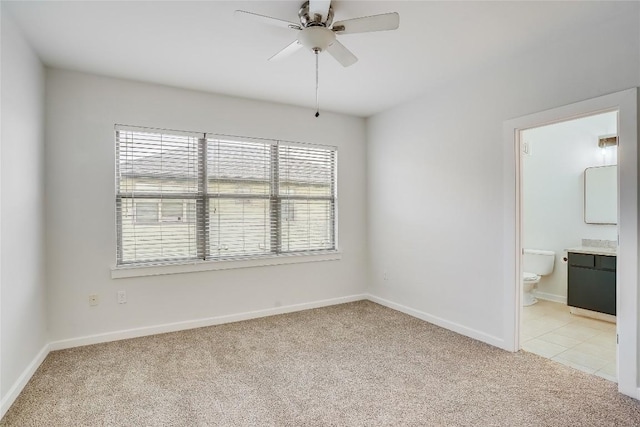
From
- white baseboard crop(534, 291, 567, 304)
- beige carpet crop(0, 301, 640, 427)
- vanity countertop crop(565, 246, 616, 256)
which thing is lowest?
beige carpet crop(0, 301, 640, 427)

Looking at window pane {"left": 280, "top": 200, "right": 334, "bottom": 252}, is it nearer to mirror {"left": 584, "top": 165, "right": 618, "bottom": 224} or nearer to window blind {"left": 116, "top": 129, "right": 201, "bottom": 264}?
window blind {"left": 116, "top": 129, "right": 201, "bottom": 264}

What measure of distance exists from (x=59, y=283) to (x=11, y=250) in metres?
0.96

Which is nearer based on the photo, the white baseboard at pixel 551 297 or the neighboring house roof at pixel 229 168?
the neighboring house roof at pixel 229 168

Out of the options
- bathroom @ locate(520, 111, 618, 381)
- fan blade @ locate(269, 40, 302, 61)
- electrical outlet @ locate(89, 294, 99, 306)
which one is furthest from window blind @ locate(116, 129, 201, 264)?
bathroom @ locate(520, 111, 618, 381)

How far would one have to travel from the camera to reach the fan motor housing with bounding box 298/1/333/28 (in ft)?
6.91

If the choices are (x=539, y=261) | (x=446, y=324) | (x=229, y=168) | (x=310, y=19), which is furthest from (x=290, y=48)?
(x=539, y=261)

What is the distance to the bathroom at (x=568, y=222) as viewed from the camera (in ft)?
12.1

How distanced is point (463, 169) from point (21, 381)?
157 inches

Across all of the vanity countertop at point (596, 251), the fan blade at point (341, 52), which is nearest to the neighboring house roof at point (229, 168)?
the fan blade at point (341, 52)

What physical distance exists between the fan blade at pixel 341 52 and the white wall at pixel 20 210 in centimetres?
206

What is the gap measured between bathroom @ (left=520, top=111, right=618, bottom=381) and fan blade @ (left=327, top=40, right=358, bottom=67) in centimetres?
298

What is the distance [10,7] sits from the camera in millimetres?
2152

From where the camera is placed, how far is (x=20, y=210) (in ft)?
8.02

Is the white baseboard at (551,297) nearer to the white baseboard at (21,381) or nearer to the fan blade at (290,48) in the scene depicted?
the fan blade at (290,48)
